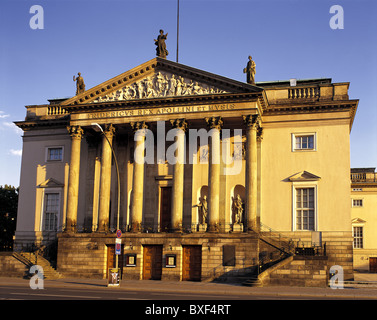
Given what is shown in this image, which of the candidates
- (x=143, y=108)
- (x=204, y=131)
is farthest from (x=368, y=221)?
(x=143, y=108)

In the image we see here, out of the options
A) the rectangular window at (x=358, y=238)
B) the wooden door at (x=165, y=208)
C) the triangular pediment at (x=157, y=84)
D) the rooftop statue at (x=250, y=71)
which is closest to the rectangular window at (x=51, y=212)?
the triangular pediment at (x=157, y=84)

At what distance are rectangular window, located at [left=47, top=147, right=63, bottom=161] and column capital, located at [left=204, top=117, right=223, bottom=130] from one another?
15541 mm

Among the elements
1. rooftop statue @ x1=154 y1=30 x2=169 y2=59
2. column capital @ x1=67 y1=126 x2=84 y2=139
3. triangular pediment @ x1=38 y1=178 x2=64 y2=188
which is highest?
rooftop statue @ x1=154 y1=30 x2=169 y2=59

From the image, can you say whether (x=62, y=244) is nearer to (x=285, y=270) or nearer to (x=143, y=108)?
(x=143, y=108)

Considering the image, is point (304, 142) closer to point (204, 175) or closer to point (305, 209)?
point (305, 209)

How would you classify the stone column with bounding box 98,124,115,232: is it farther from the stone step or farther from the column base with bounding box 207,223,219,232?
the stone step

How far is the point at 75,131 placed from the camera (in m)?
41.7

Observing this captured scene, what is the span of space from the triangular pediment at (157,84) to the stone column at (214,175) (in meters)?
2.61

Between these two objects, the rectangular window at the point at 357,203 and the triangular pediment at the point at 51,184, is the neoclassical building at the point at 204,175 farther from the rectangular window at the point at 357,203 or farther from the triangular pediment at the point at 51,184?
the rectangular window at the point at 357,203

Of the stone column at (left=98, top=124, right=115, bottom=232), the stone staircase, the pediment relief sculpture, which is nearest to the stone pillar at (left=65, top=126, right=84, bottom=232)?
the stone column at (left=98, top=124, right=115, bottom=232)

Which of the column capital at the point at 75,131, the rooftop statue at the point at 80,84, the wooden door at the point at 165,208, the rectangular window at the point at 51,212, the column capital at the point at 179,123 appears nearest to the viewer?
the column capital at the point at 179,123

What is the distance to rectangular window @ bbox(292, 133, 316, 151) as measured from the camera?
39531mm

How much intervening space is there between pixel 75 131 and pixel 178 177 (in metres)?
10.1

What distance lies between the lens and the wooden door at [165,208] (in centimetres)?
4144
